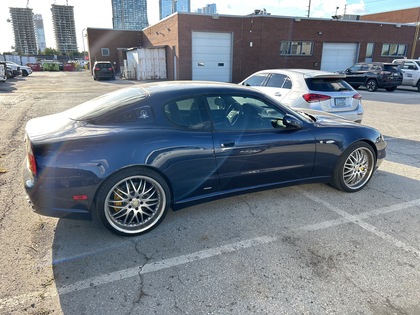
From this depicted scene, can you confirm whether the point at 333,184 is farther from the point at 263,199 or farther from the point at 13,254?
the point at 13,254

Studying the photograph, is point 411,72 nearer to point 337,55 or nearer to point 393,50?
point 337,55

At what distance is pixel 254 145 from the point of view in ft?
11.5

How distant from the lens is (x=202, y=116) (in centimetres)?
337

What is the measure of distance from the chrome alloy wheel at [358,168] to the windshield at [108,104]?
112 inches

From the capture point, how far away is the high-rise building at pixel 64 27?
88.6 meters

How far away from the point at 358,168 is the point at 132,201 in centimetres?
309

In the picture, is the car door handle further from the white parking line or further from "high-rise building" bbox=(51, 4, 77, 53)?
"high-rise building" bbox=(51, 4, 77, 53)

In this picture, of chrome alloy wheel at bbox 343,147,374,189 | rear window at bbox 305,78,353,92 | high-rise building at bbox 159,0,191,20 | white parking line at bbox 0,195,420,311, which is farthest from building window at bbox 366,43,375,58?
high-rise building at bbox 159,0,191,20

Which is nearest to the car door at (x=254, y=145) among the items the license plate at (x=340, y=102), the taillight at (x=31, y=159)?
the taillight at (x=31, y=159)

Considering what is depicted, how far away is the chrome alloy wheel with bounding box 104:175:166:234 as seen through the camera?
300cm

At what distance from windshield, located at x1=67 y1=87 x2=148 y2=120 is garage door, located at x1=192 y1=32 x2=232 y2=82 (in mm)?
20403

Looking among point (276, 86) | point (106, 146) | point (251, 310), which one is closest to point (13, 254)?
point (106, 146)

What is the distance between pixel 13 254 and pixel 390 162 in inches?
231

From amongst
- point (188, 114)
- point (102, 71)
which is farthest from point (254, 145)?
point (102, 71)
